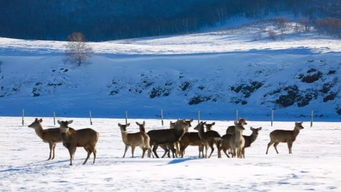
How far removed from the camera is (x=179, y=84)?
2904 inches

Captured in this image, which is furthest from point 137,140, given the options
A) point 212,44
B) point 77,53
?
point 212,44

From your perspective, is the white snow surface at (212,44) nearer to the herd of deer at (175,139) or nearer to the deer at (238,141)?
the herd of deer at (175,139)

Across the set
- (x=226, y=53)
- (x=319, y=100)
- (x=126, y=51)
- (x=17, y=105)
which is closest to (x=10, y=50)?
(x=126, y=51)

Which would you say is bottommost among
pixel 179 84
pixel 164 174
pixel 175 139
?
pixel 164 174

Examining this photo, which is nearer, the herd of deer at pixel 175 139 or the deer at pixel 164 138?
the herd of deer at pixel 175 139

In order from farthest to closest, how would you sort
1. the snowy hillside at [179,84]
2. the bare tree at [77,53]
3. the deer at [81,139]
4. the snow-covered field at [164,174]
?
the bare tree at [77,53], the snowy hillside at [179,84], the deer at [81,139], the snow-covered field at [164,174]

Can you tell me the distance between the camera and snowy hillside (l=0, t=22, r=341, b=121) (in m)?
64.5

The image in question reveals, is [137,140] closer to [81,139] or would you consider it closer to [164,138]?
[164,138]

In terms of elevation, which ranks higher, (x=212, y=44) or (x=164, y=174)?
(x=212, y=44)

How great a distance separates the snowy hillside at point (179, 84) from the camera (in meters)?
64.5

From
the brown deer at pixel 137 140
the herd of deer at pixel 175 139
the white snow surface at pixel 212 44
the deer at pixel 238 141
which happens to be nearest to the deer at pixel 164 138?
the herd of deer at pixel 175 139

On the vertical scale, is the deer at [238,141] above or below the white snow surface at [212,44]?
below

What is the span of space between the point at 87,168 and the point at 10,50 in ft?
268

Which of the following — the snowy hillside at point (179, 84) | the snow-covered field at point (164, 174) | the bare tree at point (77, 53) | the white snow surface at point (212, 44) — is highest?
the white snow surface at point (212, 44)
